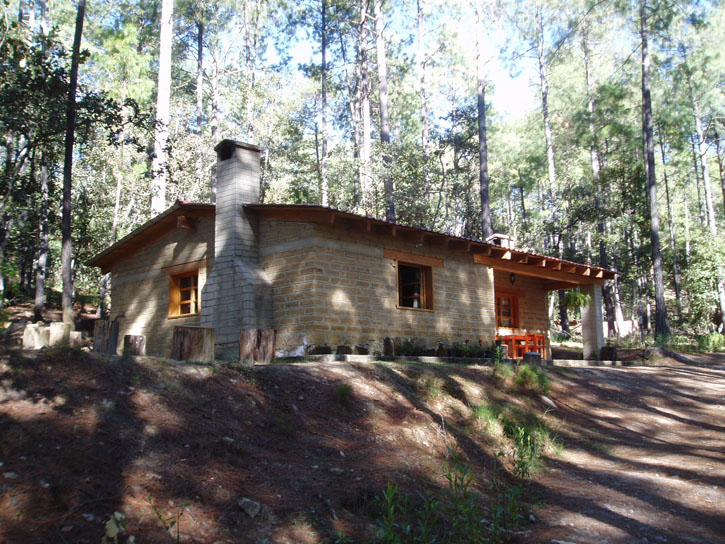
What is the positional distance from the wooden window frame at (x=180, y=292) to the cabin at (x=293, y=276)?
0.03 m

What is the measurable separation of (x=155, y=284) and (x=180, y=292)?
2.75 ft

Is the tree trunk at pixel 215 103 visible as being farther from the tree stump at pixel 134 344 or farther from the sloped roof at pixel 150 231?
the tree stump at pixel 134 344

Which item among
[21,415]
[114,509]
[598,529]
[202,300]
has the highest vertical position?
[202,300]

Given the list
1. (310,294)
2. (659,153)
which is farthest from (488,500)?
(659,153)

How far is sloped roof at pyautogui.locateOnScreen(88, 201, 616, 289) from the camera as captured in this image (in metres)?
11.9

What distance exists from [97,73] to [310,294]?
1854cm

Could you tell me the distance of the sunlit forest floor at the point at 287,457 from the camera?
14.3ft

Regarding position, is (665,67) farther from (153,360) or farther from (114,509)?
(114,509)

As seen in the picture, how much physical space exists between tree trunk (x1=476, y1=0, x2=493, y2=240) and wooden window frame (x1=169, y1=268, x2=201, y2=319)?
13070 millimetres

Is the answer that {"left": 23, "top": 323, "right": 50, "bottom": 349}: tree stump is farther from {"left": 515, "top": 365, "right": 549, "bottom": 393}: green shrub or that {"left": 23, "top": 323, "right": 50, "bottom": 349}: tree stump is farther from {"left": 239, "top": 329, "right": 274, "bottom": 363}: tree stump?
{"left": 515, "top": 365, "right": 549, "bottom": 393}: green shrub

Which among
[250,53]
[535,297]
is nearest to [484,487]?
[535,297]

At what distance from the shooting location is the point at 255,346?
8328 mm

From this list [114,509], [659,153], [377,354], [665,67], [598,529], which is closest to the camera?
[114,509]

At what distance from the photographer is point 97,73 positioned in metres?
24.2
